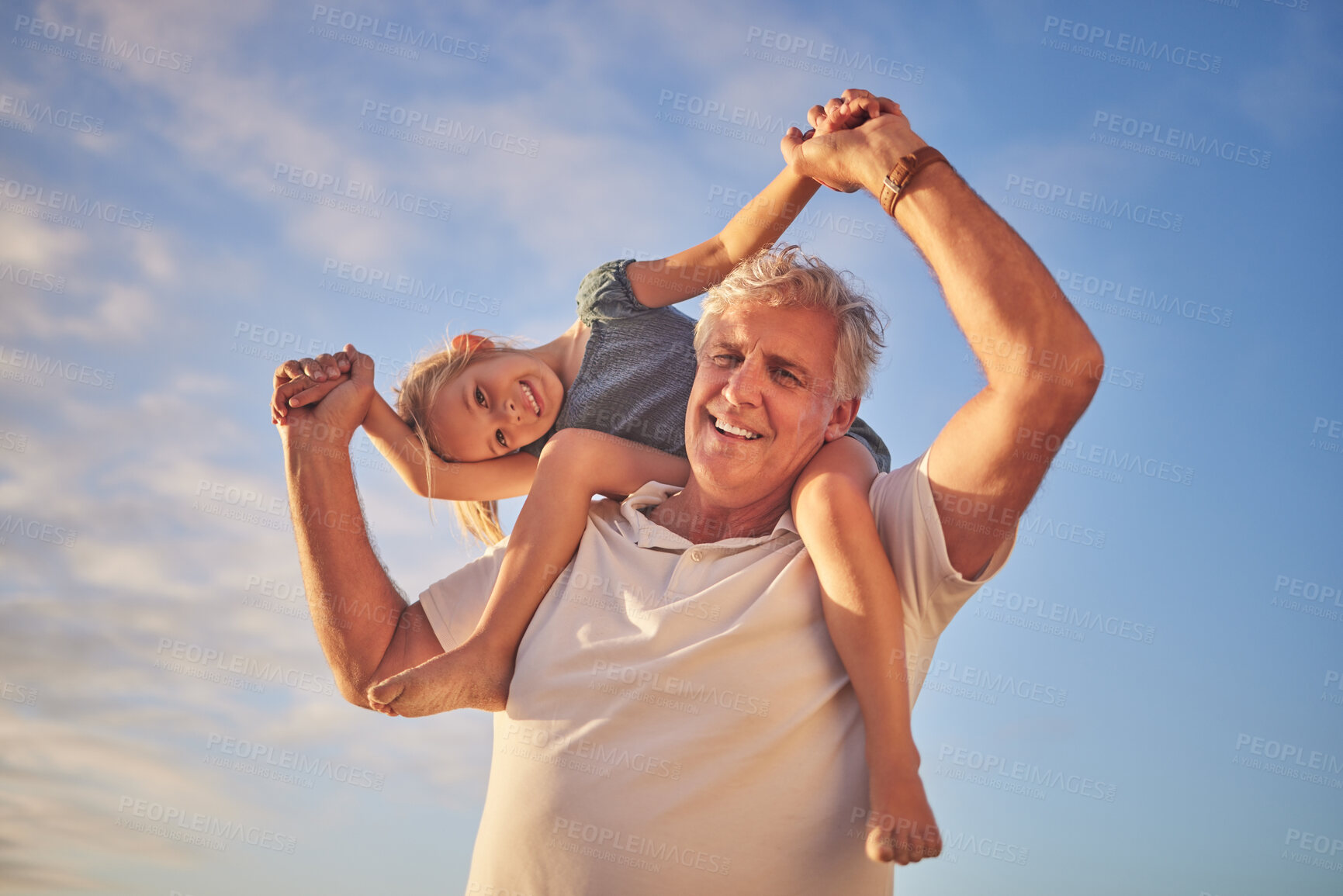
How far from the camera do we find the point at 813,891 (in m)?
2.33

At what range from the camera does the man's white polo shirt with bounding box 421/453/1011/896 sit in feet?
7.63

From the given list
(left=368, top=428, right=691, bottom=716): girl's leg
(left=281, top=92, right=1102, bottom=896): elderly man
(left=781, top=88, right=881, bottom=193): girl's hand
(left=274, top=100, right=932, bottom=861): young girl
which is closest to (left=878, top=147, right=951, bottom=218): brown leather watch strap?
(left=281, top=92, right=1102, bottom=896): elderly man

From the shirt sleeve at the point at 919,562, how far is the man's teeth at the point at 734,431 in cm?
40

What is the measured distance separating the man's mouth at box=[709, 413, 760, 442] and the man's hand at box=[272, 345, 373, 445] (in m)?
1.24

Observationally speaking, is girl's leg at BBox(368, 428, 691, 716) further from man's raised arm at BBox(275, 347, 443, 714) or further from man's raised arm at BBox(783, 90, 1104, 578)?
man's raised arm at BBox(783, 90, 1104, 578)

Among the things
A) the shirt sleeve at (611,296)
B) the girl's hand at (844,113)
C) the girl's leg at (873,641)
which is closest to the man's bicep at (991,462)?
the girl's leg at (873,641)

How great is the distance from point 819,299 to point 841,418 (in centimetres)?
38

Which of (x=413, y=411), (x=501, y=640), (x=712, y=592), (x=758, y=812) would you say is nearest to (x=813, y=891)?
(x=758, y=812)

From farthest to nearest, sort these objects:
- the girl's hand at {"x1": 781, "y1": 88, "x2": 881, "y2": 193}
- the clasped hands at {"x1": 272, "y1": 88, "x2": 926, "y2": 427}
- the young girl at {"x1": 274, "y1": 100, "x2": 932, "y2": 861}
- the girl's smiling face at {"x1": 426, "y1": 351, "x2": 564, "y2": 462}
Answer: the girl's smiling face at {"x1": 426, "y1": 351, "x2": 564, "y2": 462}
the girl's hand at {"x1": 781, "y1": 88, "x2": 881, "y2": 193}
the clasped hands at {"x1": 272, "y1": 88, "x2": 926, "y2": 427}
the young girl at {"x1": 274, "y1": 100, "x2": 932, "y2": 861}

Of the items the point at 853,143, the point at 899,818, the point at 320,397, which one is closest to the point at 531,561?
the point at 320,397

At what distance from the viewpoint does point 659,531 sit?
111 inches

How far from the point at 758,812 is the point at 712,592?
0.57 meters

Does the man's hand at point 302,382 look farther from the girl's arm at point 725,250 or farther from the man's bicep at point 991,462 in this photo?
the man's bicep at point 991,462

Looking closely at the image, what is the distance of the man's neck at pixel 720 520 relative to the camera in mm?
2908
